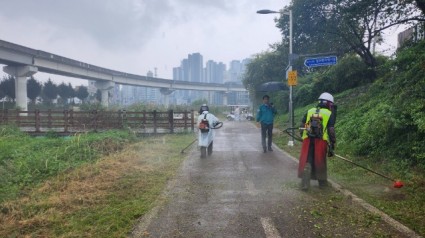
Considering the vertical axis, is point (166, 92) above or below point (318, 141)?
above

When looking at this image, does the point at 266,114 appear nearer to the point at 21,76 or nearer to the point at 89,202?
the point at 89,202

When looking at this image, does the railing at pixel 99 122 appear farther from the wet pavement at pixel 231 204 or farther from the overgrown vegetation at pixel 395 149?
the wet pavement at pixel 231 204

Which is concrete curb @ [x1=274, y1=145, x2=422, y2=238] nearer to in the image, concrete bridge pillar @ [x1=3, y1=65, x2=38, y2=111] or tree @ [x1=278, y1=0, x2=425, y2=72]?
tree @ [x1=278, y1=0, x2=425, y2=72]

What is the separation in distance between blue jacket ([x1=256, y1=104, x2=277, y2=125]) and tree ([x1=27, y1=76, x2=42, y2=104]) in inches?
2202

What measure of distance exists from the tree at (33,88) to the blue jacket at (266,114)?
184 ft

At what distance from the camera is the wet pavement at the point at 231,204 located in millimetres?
4453

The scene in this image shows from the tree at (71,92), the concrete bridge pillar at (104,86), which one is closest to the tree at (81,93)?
the tree at (71,92)

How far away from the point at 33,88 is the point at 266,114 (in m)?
57.9

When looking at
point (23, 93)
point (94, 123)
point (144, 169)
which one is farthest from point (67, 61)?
point (144, 169)

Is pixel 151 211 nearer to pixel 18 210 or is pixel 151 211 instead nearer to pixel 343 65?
pixel 18 210

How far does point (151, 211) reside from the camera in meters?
5.23

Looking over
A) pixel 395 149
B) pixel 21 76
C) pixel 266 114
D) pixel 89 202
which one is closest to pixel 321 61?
pixel 266 114

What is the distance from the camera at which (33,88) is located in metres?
59.4

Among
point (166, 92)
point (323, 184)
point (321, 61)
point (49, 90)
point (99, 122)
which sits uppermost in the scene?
point (49, 90)
